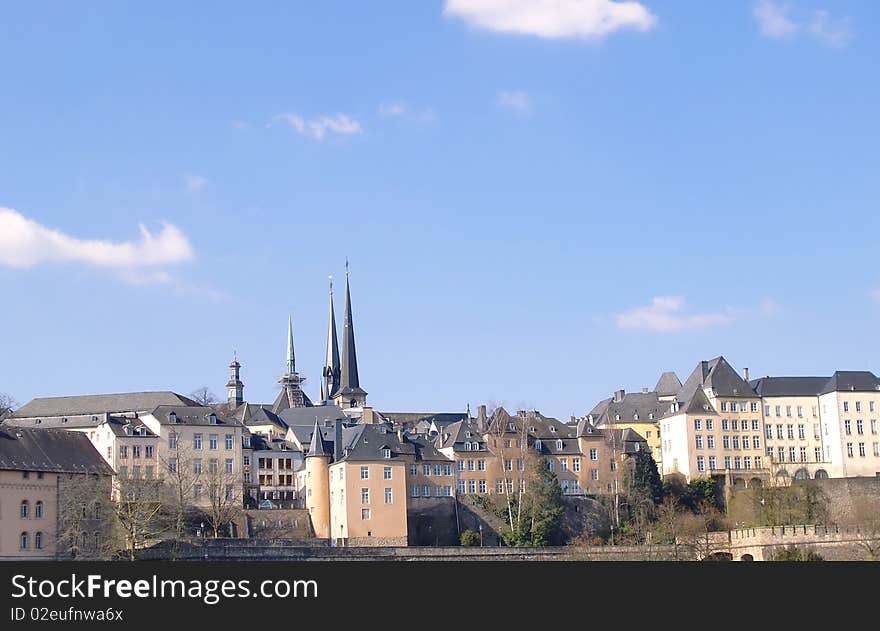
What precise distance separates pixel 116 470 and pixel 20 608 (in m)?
50.9

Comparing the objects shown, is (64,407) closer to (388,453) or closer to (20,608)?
(388,453)

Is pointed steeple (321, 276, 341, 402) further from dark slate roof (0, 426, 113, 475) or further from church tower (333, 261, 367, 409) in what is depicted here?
dark slate roof (0, 426, 113, 475)

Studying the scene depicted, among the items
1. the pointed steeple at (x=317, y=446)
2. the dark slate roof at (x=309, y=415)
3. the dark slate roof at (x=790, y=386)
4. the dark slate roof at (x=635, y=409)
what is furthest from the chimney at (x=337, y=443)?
the dark slate roof at (x=790, y=386)

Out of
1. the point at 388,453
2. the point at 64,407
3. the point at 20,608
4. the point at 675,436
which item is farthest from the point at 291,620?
the point at 64,407

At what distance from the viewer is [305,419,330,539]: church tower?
8706cm

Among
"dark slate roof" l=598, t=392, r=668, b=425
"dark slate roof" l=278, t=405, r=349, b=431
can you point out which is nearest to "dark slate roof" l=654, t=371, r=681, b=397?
"dark slate roof" l=598, t=392, r=668, b=425

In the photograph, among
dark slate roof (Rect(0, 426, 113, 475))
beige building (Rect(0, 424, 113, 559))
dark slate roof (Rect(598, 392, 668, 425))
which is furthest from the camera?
dark slate roof (Rect(598, 392, 668, 425))

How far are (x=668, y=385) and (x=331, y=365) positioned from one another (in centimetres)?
4804

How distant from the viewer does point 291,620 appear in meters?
35.4

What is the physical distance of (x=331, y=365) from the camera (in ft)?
481

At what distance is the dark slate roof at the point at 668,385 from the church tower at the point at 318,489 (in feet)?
103

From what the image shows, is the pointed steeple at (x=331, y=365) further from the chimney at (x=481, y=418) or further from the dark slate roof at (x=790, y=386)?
the dark slate roof at (x=790, y=386)

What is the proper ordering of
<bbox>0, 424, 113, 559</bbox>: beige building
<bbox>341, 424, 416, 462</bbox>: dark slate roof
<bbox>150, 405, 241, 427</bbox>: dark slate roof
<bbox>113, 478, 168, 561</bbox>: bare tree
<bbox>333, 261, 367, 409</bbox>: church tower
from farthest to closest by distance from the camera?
<bbox>333, 261, 367, 409</bbox>: church tower
<bbox>150, 405, 241, 427</bbox>: dark slate roof
<bbox>341, 424, 416, 462</bbox>: dark slate roof
<bbox>0, 424, 113, 559</bbox>: beige building
<bbox>113, 478, 168, 561</bbox>: bare tree

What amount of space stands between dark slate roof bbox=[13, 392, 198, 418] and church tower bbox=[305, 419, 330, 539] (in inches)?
854
